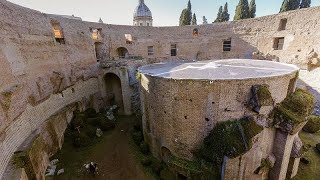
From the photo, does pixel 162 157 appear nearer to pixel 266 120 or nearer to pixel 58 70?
pixel 266 120

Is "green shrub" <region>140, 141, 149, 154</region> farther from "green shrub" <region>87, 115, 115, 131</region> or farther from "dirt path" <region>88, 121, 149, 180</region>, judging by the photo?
"green shrub" <region>87, 115, 115, 131</region>

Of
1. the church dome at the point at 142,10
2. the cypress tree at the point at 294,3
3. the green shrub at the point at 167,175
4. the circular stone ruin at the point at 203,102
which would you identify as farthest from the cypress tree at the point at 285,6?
the green shrub at the point at 167,175

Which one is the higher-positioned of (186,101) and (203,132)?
(186,101)

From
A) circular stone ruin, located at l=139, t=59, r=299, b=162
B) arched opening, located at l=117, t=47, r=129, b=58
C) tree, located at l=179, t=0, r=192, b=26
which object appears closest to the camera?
circular stone ruin, located at l=139, t=59, r=299, b=162

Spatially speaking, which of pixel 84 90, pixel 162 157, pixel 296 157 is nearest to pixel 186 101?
pixel 162 157

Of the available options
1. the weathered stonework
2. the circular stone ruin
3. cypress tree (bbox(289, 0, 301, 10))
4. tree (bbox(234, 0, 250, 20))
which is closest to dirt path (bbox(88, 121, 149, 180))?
the circular stone ruin

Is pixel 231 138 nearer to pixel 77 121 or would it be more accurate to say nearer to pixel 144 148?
pixel 144 148
